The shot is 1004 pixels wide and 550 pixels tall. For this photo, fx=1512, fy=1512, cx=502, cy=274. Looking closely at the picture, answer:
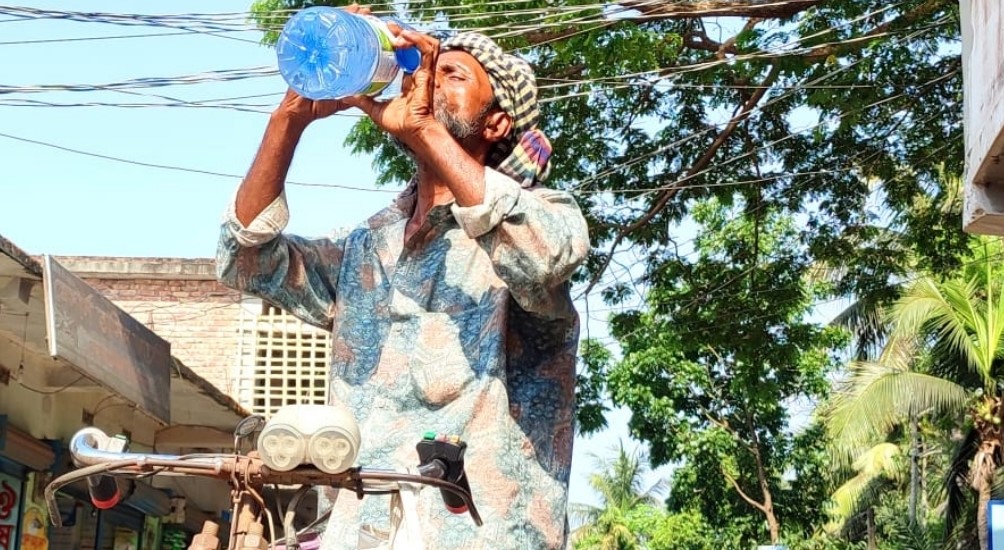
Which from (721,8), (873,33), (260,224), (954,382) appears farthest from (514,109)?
(954,382)

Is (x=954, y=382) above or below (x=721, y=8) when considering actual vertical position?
above

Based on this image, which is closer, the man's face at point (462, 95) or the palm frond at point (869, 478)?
the man's face at point (462, 95)

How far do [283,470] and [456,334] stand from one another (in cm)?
86

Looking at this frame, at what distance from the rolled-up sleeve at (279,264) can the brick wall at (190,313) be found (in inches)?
452

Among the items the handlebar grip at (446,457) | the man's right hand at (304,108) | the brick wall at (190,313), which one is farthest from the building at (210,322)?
the handlebar grip at (446,457)

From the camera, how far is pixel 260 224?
324 cm

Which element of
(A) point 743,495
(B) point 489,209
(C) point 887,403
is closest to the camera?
(B) point 489,209

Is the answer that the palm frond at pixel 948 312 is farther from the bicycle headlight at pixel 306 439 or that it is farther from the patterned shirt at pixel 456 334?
the bicycle headlight at pixel 306 439

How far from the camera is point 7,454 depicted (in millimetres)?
8828

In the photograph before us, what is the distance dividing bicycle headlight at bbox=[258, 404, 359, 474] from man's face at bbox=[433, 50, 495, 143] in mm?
983

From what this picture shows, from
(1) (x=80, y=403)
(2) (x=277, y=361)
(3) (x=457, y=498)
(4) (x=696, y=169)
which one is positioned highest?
(2) (x=277, y=361)

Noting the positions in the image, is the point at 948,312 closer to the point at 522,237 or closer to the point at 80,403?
the point at 80,403

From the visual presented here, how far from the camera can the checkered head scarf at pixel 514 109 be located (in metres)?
3.29

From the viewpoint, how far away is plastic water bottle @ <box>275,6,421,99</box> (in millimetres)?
3033
